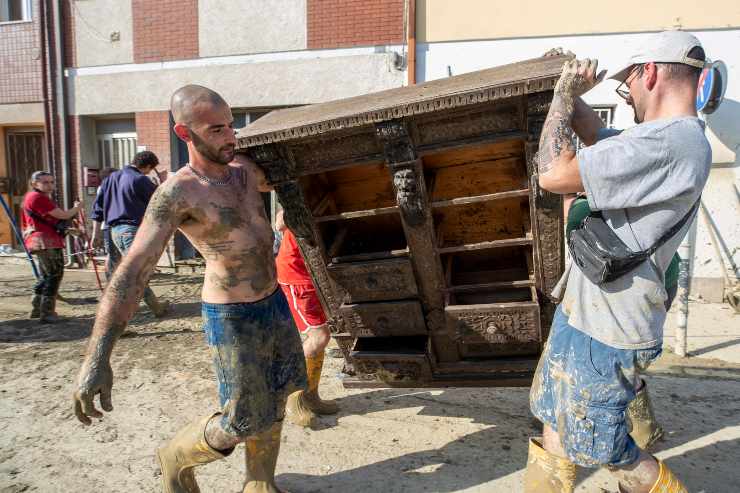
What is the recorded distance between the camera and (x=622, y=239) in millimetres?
1665

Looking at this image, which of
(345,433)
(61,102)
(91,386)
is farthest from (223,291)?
(61,102)

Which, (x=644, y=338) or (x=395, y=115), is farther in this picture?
(x=395, y=115)

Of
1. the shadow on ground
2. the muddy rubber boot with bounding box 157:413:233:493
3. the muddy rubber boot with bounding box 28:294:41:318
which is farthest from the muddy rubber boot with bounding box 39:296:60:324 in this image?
the muddy rubber boot with bounding box 157:413:233:493

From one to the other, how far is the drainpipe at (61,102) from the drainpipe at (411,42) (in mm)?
6440

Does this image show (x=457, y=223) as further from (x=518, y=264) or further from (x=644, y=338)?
(x=644, y=338)

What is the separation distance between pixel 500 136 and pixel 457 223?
38.3 inches

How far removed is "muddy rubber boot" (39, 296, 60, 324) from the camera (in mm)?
5508

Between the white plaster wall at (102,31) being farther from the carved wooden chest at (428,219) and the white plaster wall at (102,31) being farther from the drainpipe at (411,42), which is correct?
the carved wooden chest at (428,219)

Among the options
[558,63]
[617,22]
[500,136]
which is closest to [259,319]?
[500,136]

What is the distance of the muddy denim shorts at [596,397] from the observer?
5.57 feet

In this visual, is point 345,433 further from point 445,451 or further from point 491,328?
point 491,328

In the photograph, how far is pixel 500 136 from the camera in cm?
217

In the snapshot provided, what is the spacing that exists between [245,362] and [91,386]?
578 millimetres

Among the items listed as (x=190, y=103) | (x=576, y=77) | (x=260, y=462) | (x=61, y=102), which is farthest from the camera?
(x=61, y=102)
